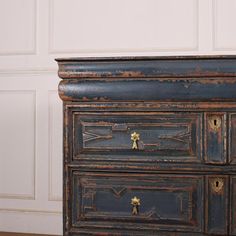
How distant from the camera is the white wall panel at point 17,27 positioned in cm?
284

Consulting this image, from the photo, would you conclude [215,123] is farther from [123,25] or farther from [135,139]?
[123,25]

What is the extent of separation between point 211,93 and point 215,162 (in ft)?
0.96

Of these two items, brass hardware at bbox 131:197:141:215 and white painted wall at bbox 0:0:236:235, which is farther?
white painted wall at bbox 0:0:236:235

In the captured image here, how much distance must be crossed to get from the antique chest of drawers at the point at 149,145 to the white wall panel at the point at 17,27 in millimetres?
1054

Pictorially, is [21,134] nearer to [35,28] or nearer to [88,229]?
[35,28]

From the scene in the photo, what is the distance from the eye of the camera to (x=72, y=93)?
1.89 meters

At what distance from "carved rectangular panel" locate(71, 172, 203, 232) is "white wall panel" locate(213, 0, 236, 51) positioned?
1.09 m

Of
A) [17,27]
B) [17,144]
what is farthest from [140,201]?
[17,27]

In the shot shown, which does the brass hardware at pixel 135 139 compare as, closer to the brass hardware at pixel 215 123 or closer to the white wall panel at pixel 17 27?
the brass hardware at pixel 215 123

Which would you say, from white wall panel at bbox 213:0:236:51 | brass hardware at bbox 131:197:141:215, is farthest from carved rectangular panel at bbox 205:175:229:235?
white wall panel at bbox 213:0:236:51

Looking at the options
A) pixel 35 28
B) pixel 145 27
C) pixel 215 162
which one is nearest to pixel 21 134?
pixel 35 28

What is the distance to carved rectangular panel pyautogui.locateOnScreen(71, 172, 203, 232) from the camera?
185 centimetres

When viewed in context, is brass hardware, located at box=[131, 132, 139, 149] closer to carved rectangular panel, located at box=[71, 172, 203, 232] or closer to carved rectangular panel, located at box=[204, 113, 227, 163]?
carved rectangular panel, located at box=[71, 172, 203, 232]

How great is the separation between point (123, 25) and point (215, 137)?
1173 mm
